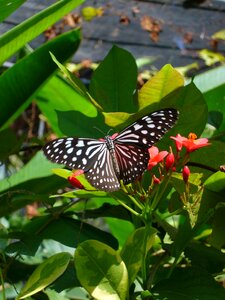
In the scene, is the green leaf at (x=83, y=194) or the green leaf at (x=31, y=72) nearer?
the green leaf at (x=83, y=194)

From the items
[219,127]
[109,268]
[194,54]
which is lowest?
[194,54]

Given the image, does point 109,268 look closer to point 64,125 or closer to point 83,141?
point 83,141

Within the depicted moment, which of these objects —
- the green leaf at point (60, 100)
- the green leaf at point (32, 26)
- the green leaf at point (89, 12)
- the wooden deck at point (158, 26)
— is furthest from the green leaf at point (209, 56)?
the green leaf at point (32, 26)

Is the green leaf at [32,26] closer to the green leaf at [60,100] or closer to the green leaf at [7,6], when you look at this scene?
the green leaf at [7,6]

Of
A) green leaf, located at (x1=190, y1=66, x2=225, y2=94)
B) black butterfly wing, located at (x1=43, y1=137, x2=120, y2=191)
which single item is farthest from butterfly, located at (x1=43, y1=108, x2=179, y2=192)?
green leaf, located at (x1=190, y1=66, x2=225, y2=94)

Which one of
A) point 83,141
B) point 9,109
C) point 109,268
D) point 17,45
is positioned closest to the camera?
point 109,268

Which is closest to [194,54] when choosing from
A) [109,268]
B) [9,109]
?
[9,109]
